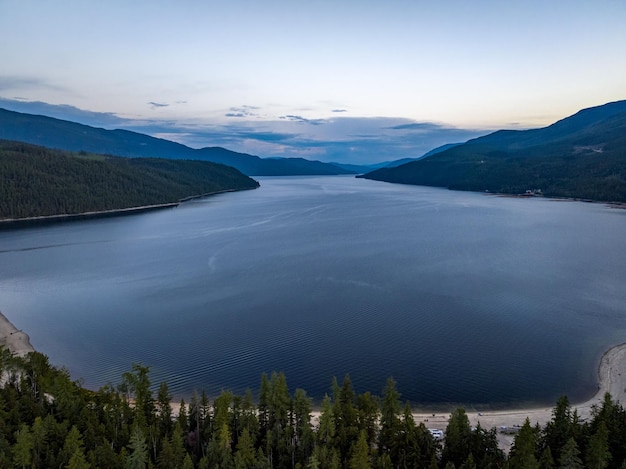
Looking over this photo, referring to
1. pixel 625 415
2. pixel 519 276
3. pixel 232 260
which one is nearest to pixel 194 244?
pixel 232 260

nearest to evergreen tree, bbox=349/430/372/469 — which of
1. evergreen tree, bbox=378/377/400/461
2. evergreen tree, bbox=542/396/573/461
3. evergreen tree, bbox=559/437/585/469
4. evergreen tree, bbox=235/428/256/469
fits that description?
evergreen tree, bbox=378/377/400/461

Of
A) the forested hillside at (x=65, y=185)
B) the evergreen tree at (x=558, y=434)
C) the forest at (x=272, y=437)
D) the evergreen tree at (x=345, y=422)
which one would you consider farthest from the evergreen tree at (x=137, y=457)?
the forested hillside at (x=65, y=185)

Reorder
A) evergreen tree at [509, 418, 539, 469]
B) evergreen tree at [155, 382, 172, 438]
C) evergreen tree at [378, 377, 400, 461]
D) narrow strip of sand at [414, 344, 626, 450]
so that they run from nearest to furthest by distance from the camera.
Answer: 1. evergreen tree at [509, 418, 539, 469]
2. evergreen tree at [378, 377, 400, 461]
3. evergreen tree at [155, 382, 172, 438]
4. narrow strip of sand at [414, 344, 626, 450]

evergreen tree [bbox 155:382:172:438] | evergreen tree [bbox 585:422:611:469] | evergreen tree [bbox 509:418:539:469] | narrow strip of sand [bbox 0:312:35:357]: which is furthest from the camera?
narrow strip of sand [bbox 0:312:35:357]

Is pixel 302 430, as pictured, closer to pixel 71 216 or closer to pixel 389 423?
pixel 389 423

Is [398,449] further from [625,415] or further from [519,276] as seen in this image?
[519,276]

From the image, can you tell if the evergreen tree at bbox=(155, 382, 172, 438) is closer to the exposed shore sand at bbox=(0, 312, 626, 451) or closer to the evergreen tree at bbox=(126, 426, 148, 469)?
the evergreen tree at bbox=(126, 426, 148, 469)
